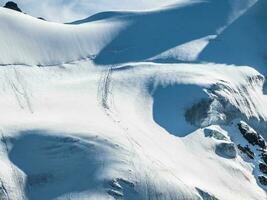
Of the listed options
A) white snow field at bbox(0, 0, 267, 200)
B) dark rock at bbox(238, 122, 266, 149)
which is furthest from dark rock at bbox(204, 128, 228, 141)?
dark rock at bbox(238, 122, 266, 149)

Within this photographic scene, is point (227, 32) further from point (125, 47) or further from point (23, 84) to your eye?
point (23, 84)

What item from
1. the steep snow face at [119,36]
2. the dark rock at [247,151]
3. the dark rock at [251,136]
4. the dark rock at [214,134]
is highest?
the dark rock at [214,134]

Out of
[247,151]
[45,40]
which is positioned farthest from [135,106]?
[45,40]

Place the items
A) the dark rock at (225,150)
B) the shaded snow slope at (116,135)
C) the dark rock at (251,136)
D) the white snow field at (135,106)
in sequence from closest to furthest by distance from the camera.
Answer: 1. the shaded snow slope at (116,135)
2. the white snow field at (135,106)
3. the dark rock at (225,150)
4. the dark rock at (251,136)

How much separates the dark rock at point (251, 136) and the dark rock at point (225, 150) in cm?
449

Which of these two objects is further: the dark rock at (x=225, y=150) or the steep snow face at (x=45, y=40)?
the steep snow face at (x=45, y=40)

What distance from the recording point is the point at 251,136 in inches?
3191

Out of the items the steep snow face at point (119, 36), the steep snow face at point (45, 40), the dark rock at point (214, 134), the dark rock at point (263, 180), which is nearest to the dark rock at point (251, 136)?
the dark rock at point (214, 134)

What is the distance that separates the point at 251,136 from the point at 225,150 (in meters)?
5.47

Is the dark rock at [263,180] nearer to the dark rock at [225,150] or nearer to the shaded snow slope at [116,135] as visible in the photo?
the shaded snow slope at [116,135]

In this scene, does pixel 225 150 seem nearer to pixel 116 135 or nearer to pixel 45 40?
pixel 116 135

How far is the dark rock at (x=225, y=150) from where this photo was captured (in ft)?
250

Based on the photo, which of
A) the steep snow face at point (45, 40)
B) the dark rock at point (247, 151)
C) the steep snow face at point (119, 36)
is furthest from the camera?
the steep snow face at point (119, 36)

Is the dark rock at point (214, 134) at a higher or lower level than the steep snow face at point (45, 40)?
higher
